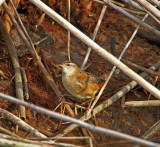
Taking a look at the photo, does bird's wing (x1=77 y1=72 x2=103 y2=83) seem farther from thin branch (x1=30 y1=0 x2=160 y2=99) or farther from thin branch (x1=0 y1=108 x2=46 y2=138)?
thin branch (x1=30 y1=0 x2=160 y2=99)

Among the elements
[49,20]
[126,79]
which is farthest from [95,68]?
[49,20]

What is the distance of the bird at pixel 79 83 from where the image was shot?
18.8 ft

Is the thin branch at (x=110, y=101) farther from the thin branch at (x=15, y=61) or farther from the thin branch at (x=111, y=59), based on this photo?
the thin branch at (x=111, y=59)

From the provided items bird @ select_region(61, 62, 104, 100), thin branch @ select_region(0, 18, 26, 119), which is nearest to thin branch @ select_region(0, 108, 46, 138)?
thin branch @ select_region(0, 18, 26, 119)

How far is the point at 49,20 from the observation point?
24.9 ft

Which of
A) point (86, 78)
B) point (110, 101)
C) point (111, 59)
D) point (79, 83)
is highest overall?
point (86, 78)

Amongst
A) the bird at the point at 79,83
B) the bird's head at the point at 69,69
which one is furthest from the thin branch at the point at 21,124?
the bird's head at the point at 69,69

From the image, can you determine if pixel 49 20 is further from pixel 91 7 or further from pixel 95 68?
pixel 95 68

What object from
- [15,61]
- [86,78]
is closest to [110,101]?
[86,78]

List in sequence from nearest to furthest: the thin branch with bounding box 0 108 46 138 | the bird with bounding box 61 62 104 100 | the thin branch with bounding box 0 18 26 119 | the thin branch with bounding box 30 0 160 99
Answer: the thin branch with bounding box 30 0 160 99, the thin branch with bounding box 0 108 46 138, the thin branch with bounding box 0 18 26 119, the bird with bounding box 61 62 104 100

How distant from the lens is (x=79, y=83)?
5.76 meters

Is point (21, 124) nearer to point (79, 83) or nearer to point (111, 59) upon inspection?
point (79, 83)

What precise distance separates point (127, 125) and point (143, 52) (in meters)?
2.25

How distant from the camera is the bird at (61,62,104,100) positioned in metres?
5.73
